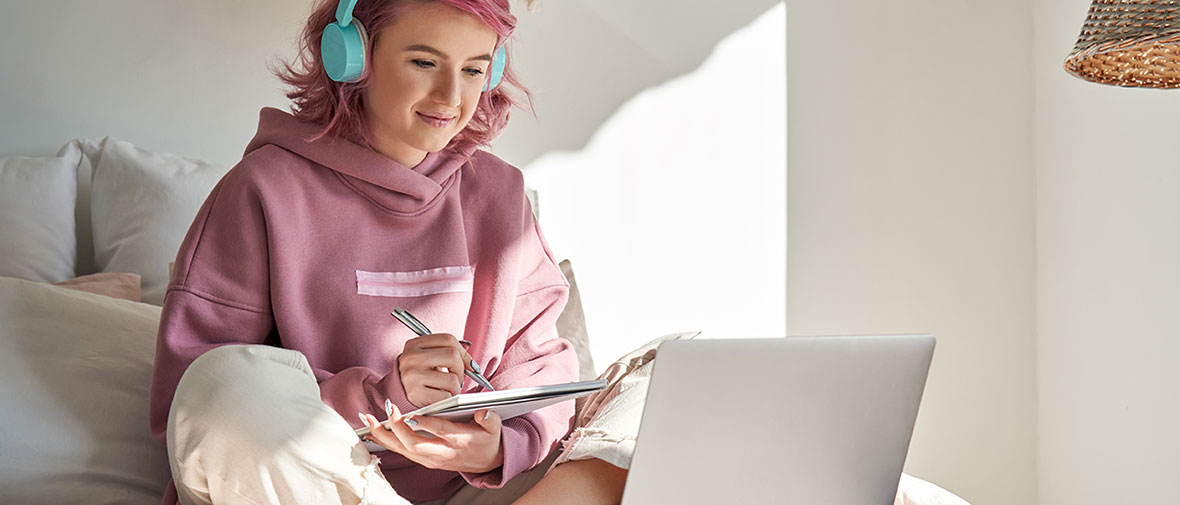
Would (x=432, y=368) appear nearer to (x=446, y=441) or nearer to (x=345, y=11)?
(x=446, y=441)

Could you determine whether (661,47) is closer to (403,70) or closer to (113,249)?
(403,70)

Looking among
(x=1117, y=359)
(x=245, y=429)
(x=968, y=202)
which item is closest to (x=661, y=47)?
(x=968, y=202)

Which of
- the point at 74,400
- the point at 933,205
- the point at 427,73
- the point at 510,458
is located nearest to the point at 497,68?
the point at 427,73

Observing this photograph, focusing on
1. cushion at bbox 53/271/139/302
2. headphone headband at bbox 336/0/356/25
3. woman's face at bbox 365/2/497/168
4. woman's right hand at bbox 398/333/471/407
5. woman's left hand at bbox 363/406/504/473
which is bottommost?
woman's left hand at bbox 363/406/504/473

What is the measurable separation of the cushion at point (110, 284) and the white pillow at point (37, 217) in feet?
0.17

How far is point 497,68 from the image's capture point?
1430 millimetres

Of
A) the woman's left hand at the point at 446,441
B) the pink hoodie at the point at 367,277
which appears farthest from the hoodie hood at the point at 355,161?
the woman's left hand at the point at 446,441

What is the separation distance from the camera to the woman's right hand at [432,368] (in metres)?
1.08

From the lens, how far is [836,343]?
976mm

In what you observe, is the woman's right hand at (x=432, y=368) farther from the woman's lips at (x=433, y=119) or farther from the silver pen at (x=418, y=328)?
the woman's lips at (x=433, y=119)

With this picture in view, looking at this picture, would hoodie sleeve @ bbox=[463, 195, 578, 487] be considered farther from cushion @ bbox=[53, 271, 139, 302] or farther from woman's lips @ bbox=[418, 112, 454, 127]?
cushion @ bbox=[53, 271, 139, 302]

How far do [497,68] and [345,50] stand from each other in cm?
23

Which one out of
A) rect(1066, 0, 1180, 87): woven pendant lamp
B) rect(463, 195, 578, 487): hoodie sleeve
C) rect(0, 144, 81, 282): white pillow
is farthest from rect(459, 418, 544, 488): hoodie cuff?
rect(1066, 0, 1180, 87): woven pendant lamp

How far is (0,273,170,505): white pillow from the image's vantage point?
1114 mm
